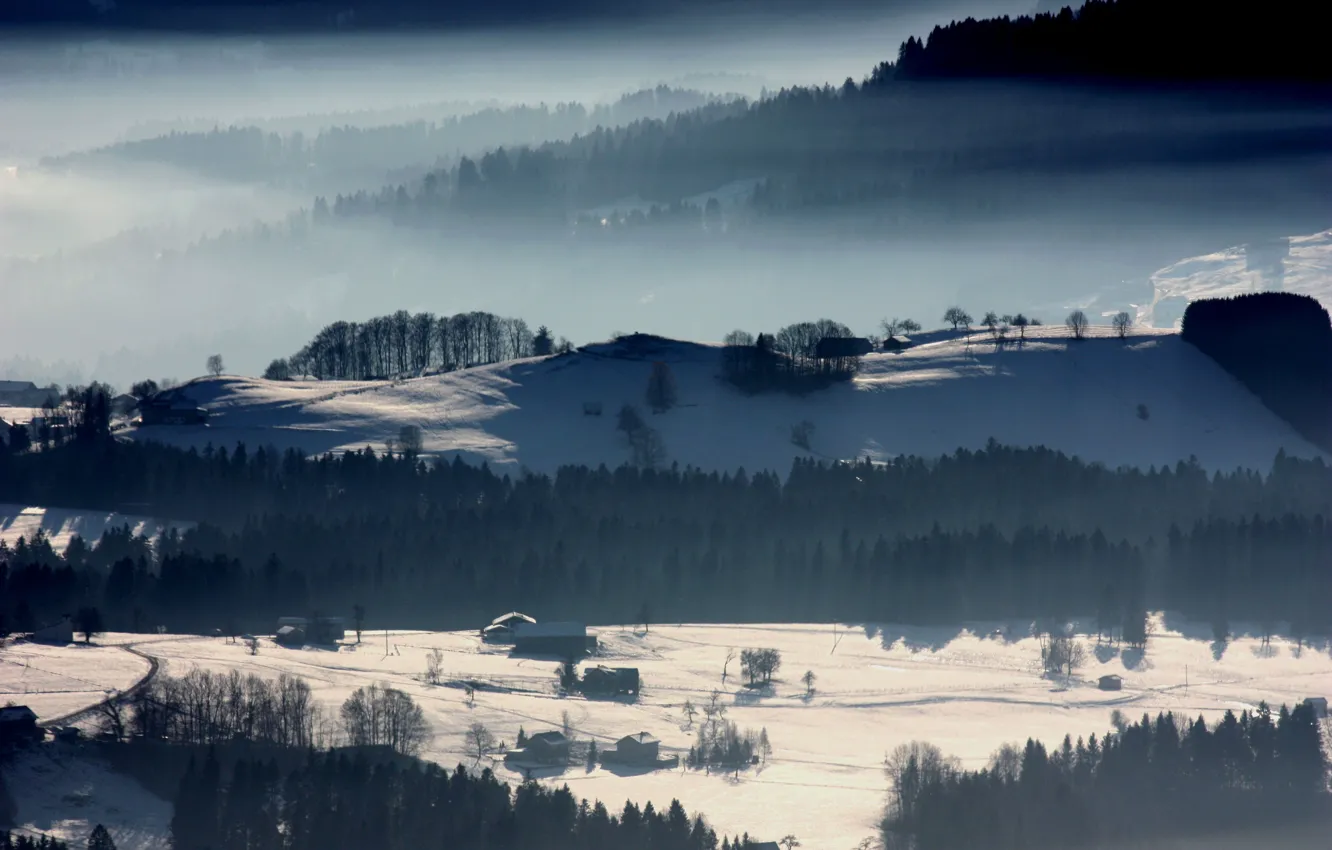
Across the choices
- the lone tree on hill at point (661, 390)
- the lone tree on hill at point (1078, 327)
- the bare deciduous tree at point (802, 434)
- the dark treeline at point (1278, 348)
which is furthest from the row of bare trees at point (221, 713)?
the lone tree on hill at point (1078, 327)

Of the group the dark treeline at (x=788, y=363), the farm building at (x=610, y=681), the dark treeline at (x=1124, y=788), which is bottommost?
the dark treeline at (x=1124, y=788)

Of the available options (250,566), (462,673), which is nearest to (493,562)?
(250,566)

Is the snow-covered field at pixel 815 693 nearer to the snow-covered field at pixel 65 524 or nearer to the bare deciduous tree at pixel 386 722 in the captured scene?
the bare deciduous tree at pixel 386 722

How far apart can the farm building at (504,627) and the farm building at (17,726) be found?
34.0 metres

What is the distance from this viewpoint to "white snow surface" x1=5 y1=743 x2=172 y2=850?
6950cm

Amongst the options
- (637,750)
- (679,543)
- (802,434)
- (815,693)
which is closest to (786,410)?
(802,434)

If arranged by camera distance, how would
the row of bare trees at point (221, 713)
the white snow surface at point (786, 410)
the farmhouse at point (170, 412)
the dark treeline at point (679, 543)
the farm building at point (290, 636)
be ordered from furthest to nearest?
the farmhouse at point (170, 412) → the white snow surface at point (786, 410) → the dark treeline at point (679, 543) → the farm building at point (290, 636) → the row of bare trees at point (221, 713)

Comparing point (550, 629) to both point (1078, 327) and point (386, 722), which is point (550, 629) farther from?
point (1078, 327)

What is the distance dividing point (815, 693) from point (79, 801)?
3546cm

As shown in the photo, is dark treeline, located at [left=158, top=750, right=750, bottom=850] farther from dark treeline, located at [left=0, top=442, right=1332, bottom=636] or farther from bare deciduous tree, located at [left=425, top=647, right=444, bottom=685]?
dark treeline, located at [left=0, top=442, right=1332, bottom=636]

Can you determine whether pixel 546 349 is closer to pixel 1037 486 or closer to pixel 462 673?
pixel 1037 486

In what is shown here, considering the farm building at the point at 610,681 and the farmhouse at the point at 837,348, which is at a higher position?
the farmhouse at the point at 837,348

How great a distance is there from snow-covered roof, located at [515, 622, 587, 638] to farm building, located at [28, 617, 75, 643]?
21961 mm

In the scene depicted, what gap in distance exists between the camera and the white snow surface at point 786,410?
153 metres
